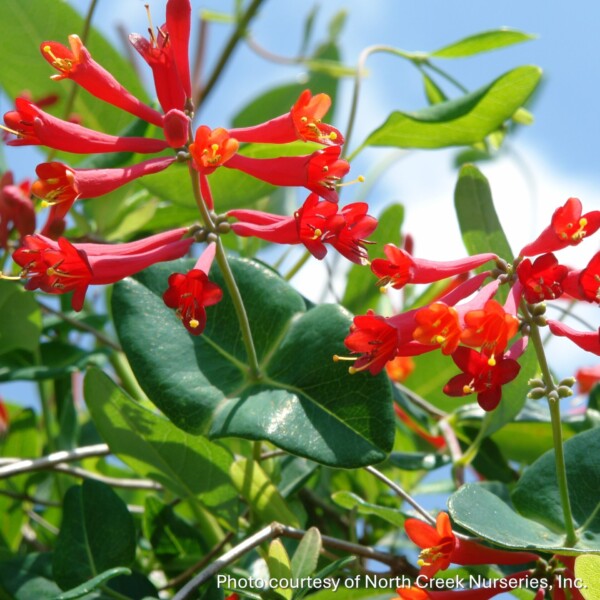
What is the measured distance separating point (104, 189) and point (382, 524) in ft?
2.78

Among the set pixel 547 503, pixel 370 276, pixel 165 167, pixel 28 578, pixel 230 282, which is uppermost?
pixel 165 167

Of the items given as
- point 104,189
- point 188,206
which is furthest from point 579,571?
point 188,206

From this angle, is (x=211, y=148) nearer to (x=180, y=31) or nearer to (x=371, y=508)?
(x=180, y=31)

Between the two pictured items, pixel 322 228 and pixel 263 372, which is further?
pixel 263 372

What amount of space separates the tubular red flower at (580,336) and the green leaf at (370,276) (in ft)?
2.14

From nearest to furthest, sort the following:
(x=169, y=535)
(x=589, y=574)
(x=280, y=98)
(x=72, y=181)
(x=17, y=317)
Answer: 1. (x=589, y=574)
2. (x=72, y=181)
3. (x=169, y=535)
4. (x=17, y=317)
5. (x=280, y=98)

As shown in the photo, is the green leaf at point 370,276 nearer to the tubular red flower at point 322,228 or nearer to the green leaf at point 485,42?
the green leaf at point 485,42

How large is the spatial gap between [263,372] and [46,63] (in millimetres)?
813

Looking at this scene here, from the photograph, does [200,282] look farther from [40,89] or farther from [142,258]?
[40,89]

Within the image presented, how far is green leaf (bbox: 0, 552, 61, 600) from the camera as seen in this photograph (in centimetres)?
129

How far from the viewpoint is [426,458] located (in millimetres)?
1486

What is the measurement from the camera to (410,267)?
3.66 ft

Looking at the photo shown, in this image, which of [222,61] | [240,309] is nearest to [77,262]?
[240,309]

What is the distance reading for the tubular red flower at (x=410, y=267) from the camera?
1107 millimetres
